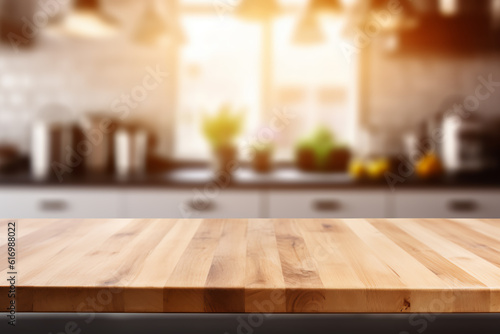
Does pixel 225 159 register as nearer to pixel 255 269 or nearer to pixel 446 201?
pixel 446 201

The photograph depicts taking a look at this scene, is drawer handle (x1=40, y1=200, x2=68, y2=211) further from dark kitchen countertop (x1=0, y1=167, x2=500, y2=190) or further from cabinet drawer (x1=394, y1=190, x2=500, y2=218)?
cabinet drawer (x1=394, y1=190, x2=500, y2=218)

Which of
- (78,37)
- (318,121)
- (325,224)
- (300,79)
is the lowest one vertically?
(325,224)

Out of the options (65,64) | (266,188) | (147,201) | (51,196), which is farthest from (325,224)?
(65,64)

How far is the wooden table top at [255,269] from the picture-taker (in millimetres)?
812

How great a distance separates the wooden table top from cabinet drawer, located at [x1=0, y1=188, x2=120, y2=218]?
53.7 inches

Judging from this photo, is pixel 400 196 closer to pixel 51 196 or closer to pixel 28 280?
pixel 51 196

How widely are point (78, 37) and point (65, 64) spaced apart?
202 mm

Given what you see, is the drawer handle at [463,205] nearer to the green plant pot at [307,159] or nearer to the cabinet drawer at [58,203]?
the green plant pot at [307,159]

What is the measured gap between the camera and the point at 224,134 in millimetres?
3057

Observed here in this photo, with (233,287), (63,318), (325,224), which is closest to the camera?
(233,287)

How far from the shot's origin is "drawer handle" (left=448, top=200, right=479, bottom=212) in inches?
104

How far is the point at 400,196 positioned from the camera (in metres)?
2.65

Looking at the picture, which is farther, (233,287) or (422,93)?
(422,93)

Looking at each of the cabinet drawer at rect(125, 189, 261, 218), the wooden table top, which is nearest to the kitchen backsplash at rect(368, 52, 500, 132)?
the cabinet drawer at rect(125, 189, 261, 218)
